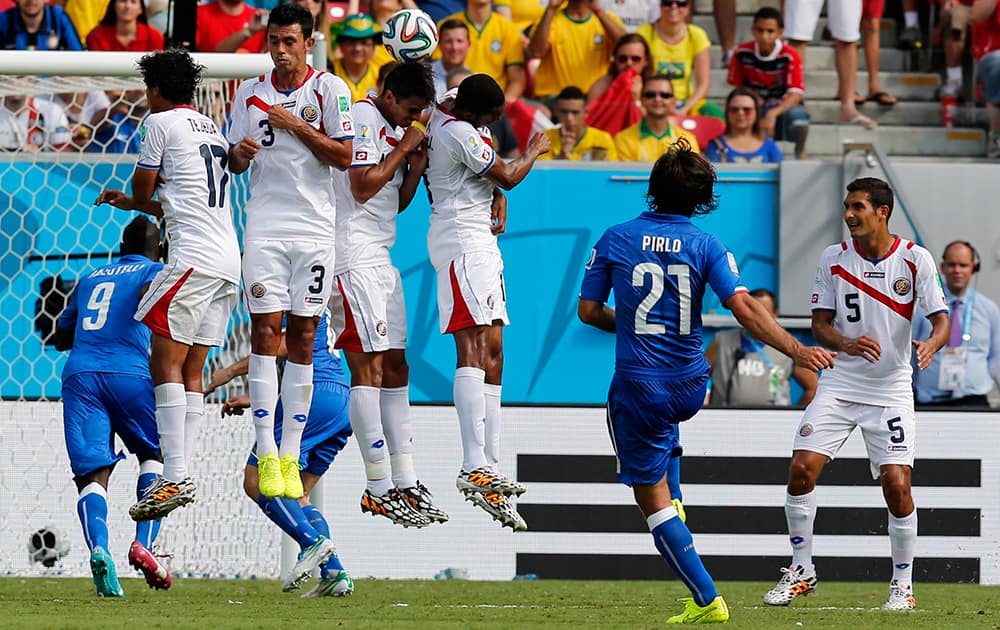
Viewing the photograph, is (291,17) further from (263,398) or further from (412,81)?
(263,398)

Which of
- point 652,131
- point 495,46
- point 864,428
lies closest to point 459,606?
point 864,428

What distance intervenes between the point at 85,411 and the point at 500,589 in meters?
2.90

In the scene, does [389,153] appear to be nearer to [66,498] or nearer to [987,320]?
[66,498]

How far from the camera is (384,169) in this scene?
9.55 m

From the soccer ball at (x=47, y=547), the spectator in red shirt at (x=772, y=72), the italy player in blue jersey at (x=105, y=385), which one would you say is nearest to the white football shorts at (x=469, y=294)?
the italy player in blue jersey at (x=105, y=385)

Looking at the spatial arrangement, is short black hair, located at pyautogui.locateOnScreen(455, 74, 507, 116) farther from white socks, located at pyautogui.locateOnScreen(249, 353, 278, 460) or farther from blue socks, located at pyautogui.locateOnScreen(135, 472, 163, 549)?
blue socks, located at pyautogui.locateOnScreen(135, 472, 163, 549)

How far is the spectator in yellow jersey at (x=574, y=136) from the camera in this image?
14379 millimetres

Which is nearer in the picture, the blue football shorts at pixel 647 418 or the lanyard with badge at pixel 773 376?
the blue football shorts at pixel 647 418

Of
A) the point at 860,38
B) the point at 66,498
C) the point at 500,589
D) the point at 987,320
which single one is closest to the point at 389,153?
the point at 500,589

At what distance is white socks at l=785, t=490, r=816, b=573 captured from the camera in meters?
10.3

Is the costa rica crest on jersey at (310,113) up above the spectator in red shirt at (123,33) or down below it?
below

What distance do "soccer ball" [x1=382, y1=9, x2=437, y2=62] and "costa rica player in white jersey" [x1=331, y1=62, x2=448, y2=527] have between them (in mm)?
100

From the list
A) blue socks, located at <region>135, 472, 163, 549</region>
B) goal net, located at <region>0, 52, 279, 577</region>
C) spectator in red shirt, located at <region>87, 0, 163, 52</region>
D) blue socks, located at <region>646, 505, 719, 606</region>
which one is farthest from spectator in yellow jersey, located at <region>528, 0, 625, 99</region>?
blue socks, located at <region>646, 505, 719, 606</region>

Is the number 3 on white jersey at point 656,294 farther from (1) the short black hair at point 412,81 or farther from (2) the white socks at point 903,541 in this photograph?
(2) the white socks at point 903,541
